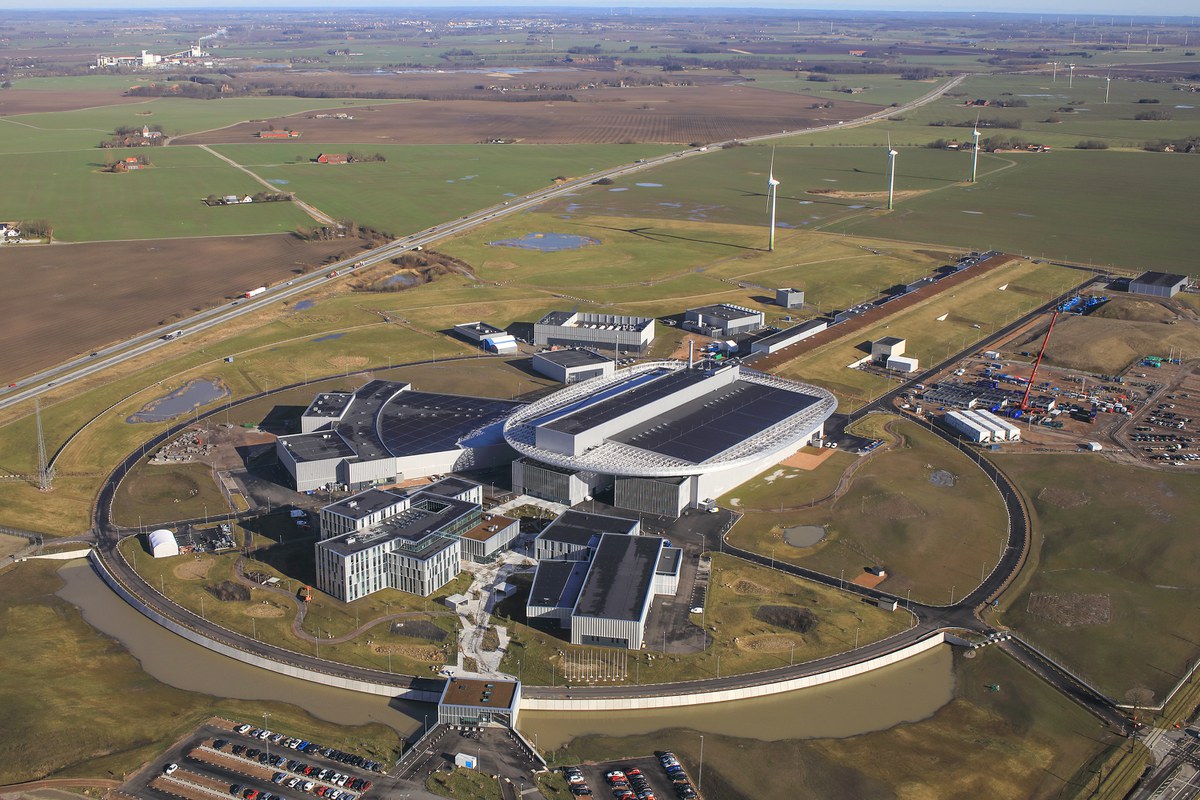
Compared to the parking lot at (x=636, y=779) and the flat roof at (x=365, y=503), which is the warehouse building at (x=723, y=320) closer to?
the flat roof at (x=365, y=503)

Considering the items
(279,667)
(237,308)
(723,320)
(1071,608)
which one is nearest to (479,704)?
(279,667)

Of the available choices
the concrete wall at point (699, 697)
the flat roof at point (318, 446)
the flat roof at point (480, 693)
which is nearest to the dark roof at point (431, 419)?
the flat roof at point (318, 446)

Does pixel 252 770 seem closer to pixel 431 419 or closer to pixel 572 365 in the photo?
pixel 431 419

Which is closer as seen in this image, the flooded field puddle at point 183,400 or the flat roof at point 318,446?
the flat roof at point 318,446

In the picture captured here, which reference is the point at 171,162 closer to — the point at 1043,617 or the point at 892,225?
the point at 892,225

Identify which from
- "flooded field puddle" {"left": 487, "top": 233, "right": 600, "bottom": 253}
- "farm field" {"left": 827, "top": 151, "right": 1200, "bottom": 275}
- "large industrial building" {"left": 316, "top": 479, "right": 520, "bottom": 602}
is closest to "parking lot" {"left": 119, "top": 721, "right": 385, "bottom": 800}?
"large industrial building" {"left": 316, "top": 479, "right": 520, "bottom": 602}

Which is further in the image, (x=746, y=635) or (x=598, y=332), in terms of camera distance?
(x=598, y=332)

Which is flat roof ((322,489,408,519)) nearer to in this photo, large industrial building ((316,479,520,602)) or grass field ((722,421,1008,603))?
large industrial building ((316,479,520,602))
